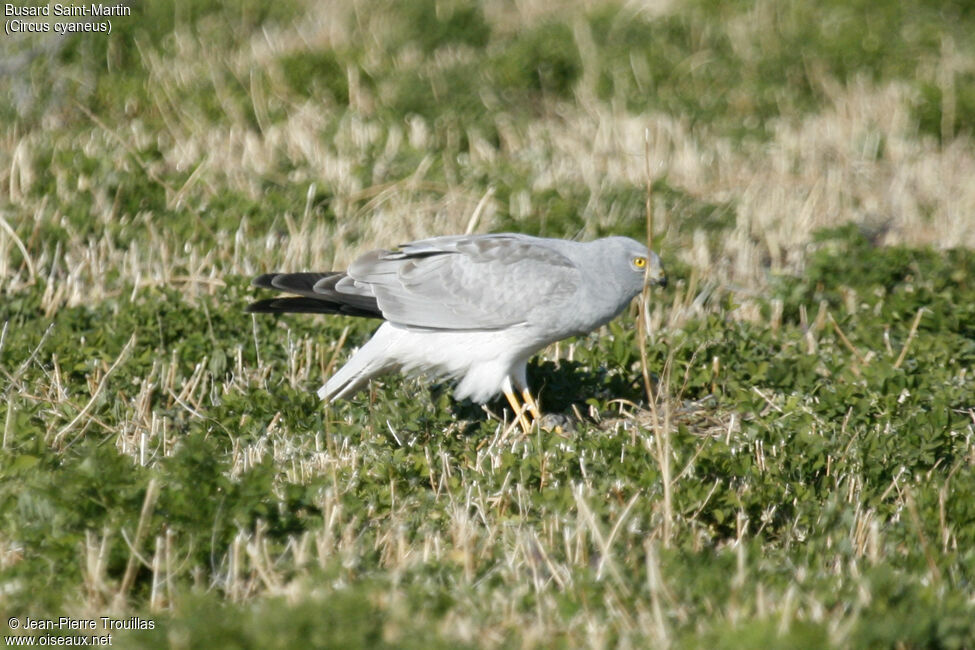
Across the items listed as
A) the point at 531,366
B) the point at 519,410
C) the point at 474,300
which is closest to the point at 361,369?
the point at 474,300

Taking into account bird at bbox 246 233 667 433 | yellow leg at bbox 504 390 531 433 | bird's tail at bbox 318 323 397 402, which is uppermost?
bird at bbox 246 233 667 433

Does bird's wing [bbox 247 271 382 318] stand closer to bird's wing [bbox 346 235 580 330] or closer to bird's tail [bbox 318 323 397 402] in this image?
bird's wing [bbox 346 235 580 330]

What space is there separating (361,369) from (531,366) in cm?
100

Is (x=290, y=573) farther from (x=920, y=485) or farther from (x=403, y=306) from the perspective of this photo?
(x=920, y=485)

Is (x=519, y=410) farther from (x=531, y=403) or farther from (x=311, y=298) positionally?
(x=311, y=298)

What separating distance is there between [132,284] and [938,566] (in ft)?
14.5

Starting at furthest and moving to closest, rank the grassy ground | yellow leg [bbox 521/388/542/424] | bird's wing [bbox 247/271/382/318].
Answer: yellow leg [bbox 521/388/542/424], bird's wing [bbox 247/271/382/318], the grassy ground

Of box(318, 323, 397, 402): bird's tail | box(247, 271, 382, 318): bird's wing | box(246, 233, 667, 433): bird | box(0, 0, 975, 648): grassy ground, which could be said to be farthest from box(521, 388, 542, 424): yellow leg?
box(247, 271, 382, 318): bird's wing

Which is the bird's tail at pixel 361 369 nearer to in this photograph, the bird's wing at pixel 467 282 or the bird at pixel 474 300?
the bird at pixel 474 300

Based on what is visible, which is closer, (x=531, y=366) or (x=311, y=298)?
(x=311, y=298)

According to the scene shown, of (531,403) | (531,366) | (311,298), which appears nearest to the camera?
(311,298)

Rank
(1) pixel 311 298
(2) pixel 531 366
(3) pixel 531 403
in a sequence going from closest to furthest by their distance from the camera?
(1) pixel 311 298, (3) pixel 531 403, (2) pixel 531 366

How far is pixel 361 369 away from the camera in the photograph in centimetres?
555

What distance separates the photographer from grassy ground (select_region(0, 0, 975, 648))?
12.2 ft
